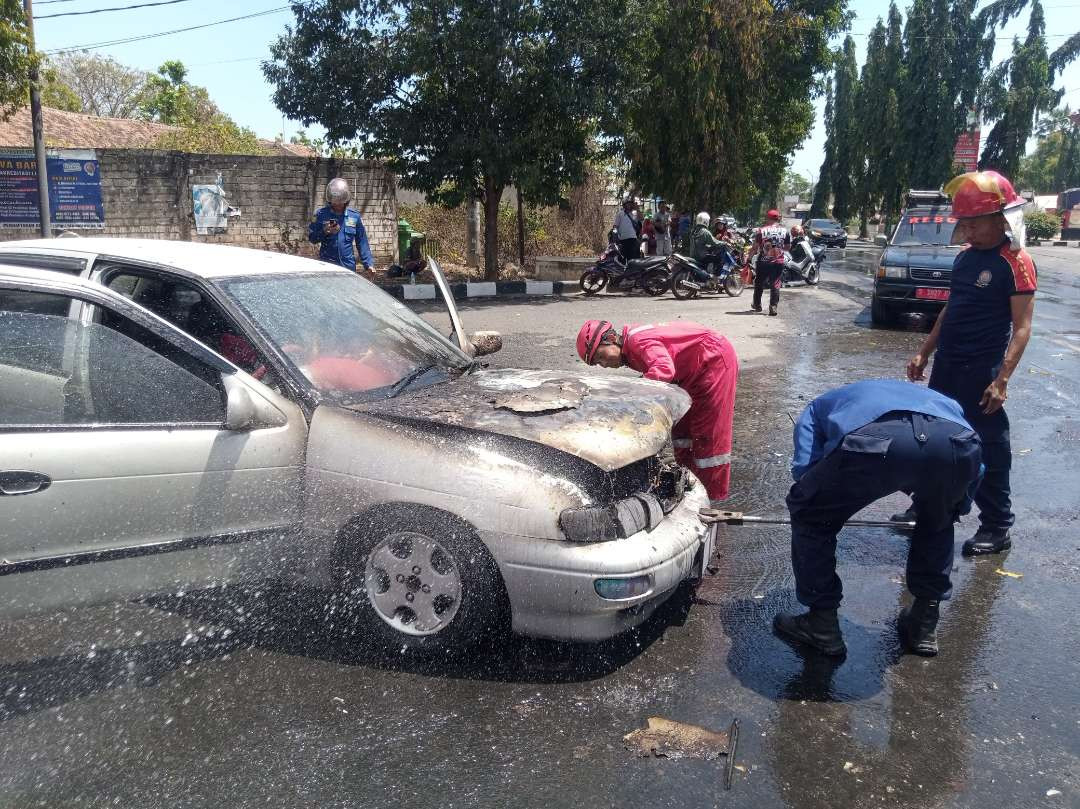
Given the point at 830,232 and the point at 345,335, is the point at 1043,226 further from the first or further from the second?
the point at 345,335

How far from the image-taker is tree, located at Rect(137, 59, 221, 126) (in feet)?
140

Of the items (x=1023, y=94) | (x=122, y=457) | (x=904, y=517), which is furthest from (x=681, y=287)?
(x=1023, y=94)

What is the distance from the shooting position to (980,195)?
4.02m

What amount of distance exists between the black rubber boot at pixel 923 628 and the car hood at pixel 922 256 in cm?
947

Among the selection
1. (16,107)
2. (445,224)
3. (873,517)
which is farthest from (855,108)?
(873,517)

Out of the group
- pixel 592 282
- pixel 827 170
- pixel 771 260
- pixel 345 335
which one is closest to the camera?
pixel 345 335

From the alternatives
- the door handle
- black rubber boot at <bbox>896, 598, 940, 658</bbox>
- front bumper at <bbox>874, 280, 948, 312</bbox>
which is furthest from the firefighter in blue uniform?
front bumper at <bbox>874, 280, 948, 312</bbox>

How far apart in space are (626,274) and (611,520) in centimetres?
1362

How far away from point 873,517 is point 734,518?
4.82 feet

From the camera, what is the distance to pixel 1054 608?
12.5 ft

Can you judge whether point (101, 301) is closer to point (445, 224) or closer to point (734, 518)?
point (734, 518)

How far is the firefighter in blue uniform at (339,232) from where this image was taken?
25.2 ft

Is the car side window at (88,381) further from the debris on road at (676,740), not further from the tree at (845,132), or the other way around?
the tree at (845,132)

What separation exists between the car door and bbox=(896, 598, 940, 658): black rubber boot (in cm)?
237
